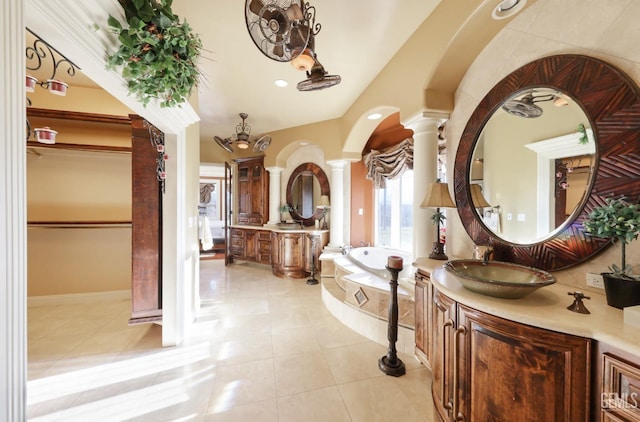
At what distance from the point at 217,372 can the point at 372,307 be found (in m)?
1.54

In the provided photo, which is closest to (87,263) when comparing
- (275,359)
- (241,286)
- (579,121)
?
(241,286)

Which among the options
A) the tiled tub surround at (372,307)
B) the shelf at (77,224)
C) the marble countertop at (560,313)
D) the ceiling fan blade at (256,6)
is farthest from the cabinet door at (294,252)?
the ceiling fan blade at (256,6)

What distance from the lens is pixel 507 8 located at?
5.00 ft

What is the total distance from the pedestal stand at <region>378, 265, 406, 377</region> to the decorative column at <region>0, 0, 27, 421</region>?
6.45ft

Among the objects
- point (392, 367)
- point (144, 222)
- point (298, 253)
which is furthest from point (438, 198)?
point (298, 253)

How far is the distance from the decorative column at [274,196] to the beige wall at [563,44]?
3.80m

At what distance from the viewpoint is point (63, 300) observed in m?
3.12

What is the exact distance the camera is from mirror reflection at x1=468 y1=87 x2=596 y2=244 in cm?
131

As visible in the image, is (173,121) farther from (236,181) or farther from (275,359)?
(236,181)

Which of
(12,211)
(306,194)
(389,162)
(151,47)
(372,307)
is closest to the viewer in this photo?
(12,211)

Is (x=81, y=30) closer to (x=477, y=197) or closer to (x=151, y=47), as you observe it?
(x=151, y=47)

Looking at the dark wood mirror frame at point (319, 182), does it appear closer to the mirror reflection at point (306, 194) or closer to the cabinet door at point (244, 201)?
the mirror reflection at point (306, 194)

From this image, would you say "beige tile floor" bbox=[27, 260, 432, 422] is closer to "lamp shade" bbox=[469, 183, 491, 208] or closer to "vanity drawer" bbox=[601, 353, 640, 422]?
"vanity drawer" bbox=[601, 353, 640, 422]

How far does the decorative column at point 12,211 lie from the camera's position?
0.65m
